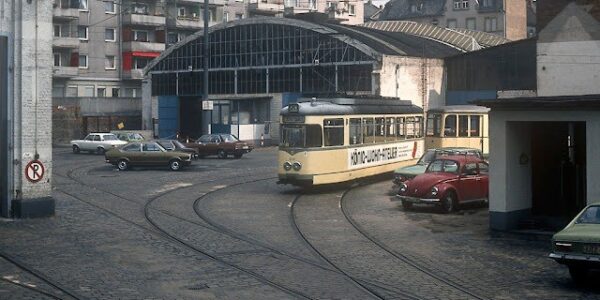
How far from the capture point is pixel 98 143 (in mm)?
51344

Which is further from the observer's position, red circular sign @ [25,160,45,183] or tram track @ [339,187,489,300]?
red circular sign @ [25,160,45,183]

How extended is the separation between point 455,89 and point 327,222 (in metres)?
34.9

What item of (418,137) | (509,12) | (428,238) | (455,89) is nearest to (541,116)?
(428,238)

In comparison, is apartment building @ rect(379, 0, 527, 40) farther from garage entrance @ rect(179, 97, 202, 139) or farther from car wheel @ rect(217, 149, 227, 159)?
car wheel @ rect(217, 149, 227, 159)

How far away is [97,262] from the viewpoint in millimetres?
15953

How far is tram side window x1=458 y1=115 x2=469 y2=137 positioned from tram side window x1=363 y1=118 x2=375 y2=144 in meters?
6.71

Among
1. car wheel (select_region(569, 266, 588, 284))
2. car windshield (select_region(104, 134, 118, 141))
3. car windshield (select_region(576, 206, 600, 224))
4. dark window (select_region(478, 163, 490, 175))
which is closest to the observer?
car wheel (select_region(569, 266, 588, 284))

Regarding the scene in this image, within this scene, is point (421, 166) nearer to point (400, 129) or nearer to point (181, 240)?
point (400, 129)

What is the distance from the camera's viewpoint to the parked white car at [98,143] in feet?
168

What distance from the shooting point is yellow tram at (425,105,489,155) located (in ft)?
119

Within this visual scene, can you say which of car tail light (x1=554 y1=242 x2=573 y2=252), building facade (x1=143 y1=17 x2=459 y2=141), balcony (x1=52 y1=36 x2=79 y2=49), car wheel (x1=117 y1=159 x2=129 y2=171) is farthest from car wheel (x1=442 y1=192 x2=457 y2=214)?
balcony (x1=52 y1=36 x2=79 y2=49)

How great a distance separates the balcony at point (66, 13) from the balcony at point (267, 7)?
1970cm

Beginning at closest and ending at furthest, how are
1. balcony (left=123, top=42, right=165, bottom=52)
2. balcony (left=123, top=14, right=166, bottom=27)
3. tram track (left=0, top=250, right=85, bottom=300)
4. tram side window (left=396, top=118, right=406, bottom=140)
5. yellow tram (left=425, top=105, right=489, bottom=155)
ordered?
tram track (left=0, top=250, right=85, bottom=300) → tram side window (left=396, top=118, right=406, bottom=140) → yellow tram (left=425, top=105, right=489, bottom=155) → balcony (left=123, top=14, right=166, bottom=27) → balcony (left=123, top=42, right=165, bottom=52)

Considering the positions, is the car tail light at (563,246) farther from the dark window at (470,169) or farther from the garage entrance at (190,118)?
the garage entrance at (190,118)
